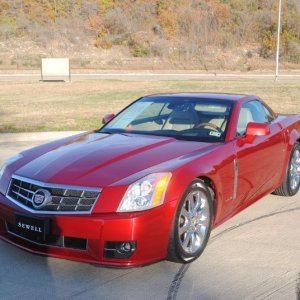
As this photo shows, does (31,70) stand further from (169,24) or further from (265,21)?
(265,21)

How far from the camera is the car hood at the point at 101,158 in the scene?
4.31m

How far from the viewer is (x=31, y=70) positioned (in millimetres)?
44844

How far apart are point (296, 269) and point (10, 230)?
2.40 meters

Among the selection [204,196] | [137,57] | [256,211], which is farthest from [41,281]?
[137,57]

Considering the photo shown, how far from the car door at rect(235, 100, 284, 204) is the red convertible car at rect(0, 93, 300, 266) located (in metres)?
0.01

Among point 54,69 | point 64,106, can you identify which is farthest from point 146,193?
point 54,69

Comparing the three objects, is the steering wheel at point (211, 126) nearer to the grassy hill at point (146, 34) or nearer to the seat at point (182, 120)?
the seat at point (182, 120)

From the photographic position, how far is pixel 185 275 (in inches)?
169

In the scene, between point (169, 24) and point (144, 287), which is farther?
point (169, 24)

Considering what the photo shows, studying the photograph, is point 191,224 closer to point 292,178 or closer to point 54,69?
point 292,178

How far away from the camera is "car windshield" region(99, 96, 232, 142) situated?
5395 mm

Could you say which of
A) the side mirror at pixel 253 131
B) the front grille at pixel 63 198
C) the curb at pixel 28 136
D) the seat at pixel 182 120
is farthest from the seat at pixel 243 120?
the curb at pixel 28 136

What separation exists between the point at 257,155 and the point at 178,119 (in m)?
0.90

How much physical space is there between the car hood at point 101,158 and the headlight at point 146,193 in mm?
162
